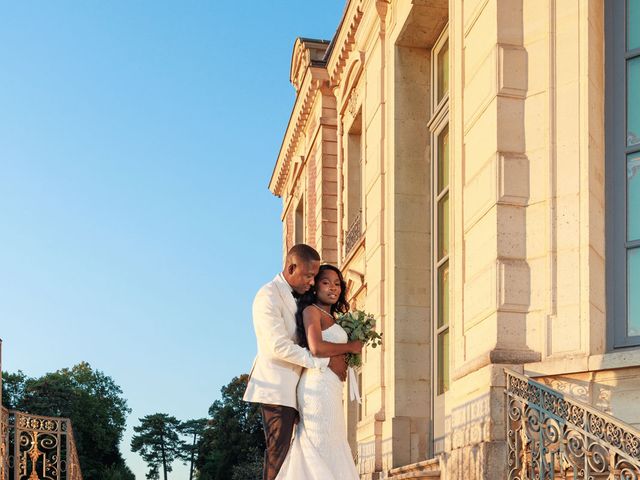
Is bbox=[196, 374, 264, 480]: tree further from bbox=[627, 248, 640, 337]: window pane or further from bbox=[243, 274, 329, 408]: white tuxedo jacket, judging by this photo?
bbox=[243, 274, 329, 408]: white tuxedo jacket

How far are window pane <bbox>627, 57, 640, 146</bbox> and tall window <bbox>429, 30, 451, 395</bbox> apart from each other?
4.12 m

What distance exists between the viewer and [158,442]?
384 ft

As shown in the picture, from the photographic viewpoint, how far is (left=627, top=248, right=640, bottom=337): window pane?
767 cm

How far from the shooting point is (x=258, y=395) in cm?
646

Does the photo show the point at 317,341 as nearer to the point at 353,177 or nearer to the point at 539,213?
the point at 539,213

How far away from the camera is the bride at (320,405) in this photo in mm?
6430

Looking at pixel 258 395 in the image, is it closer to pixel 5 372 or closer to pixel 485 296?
pixel 485 296

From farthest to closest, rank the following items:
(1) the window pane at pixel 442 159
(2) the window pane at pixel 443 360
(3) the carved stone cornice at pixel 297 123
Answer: (3) the carved stone cornice at pixel 297 123 → (1) the window pane at pixel 442 159 → (2) the window pane at pixel 443 360

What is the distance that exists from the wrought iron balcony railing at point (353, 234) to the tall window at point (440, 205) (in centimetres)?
416

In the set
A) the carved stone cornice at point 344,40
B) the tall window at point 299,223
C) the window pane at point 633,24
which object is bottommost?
the window pane at point 633,24

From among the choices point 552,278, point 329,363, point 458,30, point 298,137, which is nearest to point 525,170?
point 552,278

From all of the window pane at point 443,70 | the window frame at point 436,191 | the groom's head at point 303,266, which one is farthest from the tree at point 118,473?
the groom's head at point 303,266

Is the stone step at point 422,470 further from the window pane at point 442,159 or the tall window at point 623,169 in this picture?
the window pane at point 442,159

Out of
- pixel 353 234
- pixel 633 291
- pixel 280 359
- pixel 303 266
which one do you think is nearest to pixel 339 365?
pixel 280 359
